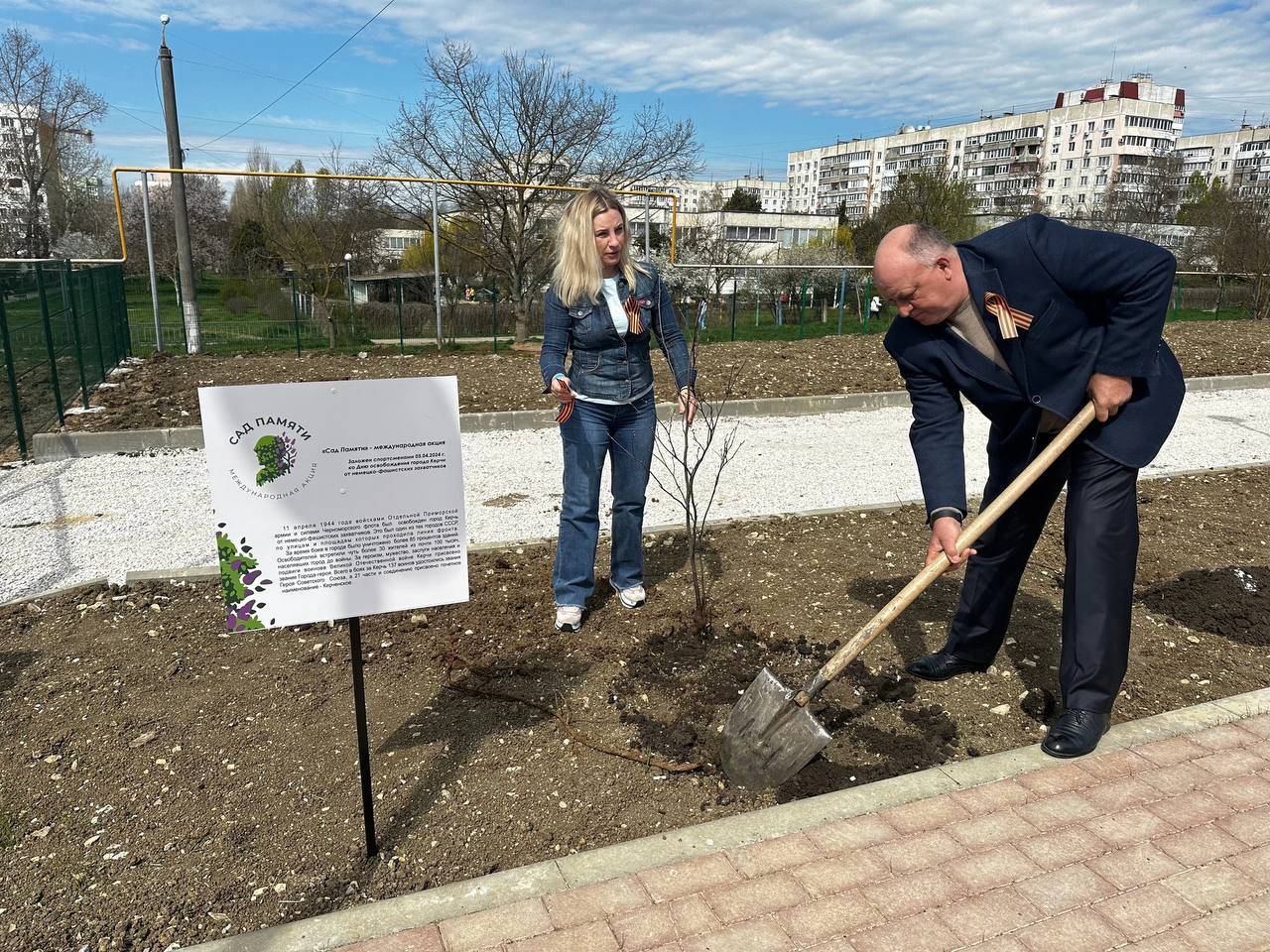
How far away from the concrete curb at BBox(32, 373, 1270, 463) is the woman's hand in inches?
112

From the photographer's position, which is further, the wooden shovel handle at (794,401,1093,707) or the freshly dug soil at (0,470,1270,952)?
the wooden shovel handle at (794,401,1093,707)

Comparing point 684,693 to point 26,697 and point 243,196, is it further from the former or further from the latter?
point 243,196

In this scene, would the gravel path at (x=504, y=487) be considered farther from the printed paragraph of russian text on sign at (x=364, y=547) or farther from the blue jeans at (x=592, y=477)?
the printed paragraph of russian text on sign at (x=364, y=547)

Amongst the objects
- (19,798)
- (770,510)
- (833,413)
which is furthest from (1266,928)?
(833,413)

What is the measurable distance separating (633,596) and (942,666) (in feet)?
4.62

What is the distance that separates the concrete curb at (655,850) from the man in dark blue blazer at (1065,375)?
24 cm

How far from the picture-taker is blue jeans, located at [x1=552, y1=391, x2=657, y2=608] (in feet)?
12.4

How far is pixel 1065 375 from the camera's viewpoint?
108 inches

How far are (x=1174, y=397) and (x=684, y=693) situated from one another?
6.42ft

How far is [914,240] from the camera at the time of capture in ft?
8.73

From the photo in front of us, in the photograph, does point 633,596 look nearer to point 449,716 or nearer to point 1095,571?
point 449,716

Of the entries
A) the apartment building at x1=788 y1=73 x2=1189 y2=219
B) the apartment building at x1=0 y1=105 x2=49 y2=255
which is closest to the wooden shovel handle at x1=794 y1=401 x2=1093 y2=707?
the apartment building at x1=0 y1=105 x2=49 y2=255

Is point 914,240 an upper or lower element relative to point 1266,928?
upper

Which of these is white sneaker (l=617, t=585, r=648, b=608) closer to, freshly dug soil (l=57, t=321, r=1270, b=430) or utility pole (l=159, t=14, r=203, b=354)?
freshly dug soil (l=57, t=321, r=1270, b=430)
